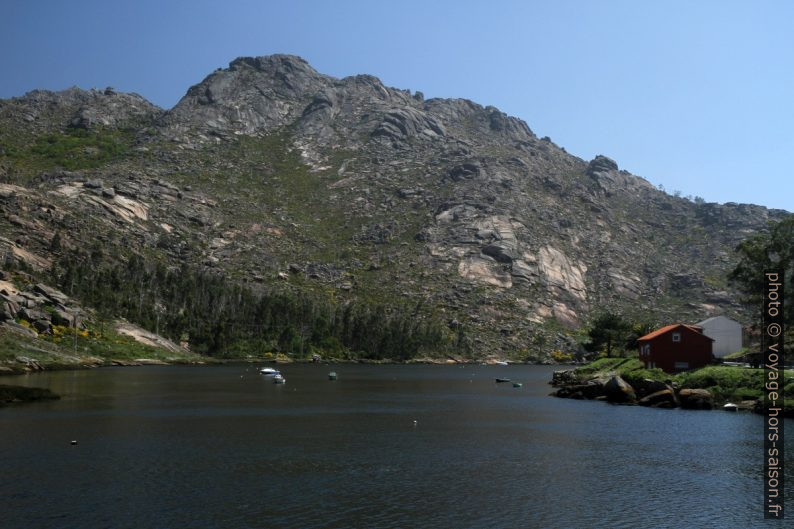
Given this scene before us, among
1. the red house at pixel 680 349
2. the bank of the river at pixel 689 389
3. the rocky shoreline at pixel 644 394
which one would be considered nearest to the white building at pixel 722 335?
the red house at pixel 680 349

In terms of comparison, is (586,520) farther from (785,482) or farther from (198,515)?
(198,515)

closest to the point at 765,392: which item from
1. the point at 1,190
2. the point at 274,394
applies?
the point at 274,394

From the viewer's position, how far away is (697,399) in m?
75.7

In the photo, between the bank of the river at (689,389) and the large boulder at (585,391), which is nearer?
the bank of the river at (689,389)

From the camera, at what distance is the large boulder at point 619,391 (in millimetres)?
85125

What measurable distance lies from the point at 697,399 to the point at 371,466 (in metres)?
49.8

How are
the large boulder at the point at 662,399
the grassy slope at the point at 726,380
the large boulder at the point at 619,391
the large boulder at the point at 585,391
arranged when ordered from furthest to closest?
1. the large boulder at the point at 585,391
2. the large boulder at the point at 619,391
3. the large boulder at the point at 662,399
4. the grassy slope at the point at 726,380

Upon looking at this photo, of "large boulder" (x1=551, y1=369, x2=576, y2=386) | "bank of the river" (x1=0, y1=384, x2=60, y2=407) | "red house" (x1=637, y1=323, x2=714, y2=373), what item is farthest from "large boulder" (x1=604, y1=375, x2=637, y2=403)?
"bank of the river" (x1=0, y1=384, x2=60, y2=407)

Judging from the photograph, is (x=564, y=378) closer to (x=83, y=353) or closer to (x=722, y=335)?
(x=722, y=335)

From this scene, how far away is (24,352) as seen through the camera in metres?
121

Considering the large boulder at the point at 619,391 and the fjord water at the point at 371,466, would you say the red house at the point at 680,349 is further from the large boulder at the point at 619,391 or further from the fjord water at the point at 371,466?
the fjord water at the point at 371,466

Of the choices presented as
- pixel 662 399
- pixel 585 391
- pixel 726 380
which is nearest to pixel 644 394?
pixel 662 399

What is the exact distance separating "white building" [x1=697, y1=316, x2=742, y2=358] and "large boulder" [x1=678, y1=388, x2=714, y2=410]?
42.0m

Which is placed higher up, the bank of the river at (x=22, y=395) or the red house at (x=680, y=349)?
the red house at (x=680, y=349)
